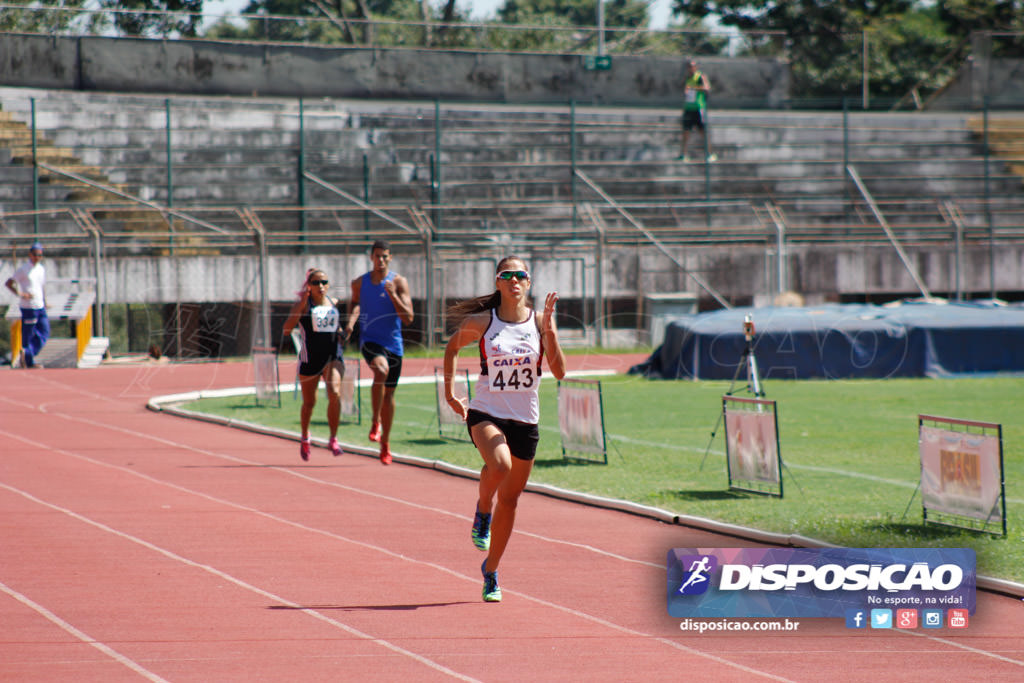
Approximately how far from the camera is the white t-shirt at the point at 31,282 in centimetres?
2605

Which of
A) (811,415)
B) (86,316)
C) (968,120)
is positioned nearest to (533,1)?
(968,120)

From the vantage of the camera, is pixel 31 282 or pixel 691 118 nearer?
pixel 31 282

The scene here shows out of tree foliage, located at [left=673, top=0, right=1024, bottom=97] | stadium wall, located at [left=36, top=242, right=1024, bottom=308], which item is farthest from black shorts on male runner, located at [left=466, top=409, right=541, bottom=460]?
tree foliage, located at [left=673, top=0, right=1024, bottom=97]

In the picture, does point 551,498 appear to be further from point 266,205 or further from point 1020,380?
point 266,205

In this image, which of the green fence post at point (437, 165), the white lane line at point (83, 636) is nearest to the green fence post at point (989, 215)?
the green fence post at point (437, 165)

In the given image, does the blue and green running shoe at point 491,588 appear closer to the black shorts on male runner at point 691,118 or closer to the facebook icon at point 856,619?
the facebook icon at point 856,619

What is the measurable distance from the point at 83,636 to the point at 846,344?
64.4 feet

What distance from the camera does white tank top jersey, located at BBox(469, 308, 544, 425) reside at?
8109 millimetres

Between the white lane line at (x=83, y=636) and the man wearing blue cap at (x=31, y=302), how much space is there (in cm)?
1875

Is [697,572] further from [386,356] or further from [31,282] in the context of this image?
[31,282]

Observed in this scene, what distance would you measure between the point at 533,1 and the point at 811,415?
65777 millimetres

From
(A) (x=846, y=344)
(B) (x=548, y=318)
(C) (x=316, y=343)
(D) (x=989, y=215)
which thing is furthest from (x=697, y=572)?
(D) (x=989, y=215)

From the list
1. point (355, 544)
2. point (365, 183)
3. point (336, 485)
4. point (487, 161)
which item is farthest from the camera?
point (487, 161)

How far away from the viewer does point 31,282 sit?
26.1 meters
